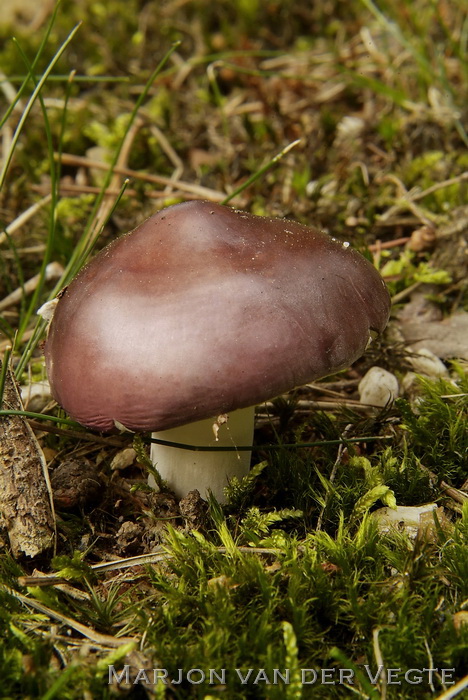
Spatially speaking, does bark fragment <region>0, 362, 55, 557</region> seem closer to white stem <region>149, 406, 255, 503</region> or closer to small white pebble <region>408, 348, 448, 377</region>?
white stem <region>149, 406, 255, 503</region>

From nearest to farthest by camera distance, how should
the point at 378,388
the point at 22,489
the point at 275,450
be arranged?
the point at 22,489 < the point at 275,450 < the point at 378,388

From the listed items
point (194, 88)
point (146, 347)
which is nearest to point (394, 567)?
point (146, 347)

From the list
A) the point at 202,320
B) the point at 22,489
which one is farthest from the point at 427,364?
the point at 22,489

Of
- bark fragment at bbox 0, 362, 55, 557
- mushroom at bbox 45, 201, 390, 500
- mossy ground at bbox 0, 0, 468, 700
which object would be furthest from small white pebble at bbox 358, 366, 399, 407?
bark fragment at bbox 0, 362, 55, 557

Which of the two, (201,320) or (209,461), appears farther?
(209,461)

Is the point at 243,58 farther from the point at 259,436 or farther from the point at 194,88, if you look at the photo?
the point at 259,436

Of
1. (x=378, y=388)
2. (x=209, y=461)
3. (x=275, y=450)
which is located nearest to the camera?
(x=209, y=461)

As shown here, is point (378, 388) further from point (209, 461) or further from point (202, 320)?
point (202, 320)

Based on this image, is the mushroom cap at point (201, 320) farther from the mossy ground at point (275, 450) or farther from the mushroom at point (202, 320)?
the mossy ground at point (275, 450)
